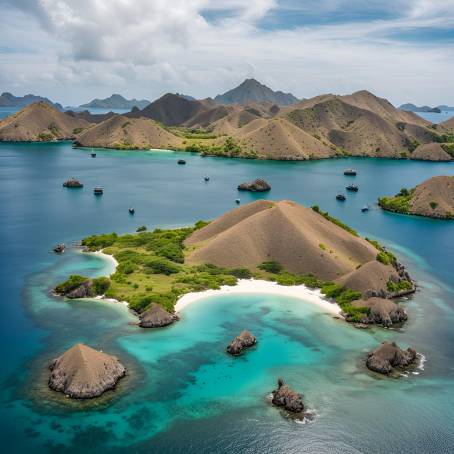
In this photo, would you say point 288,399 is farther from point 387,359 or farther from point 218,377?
point 387,359

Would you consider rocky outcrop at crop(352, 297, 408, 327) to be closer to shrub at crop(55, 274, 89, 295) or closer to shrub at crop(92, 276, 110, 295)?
shrub at crop(92, 276, 110, 295)

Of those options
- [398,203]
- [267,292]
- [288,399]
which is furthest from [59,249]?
[398,203]

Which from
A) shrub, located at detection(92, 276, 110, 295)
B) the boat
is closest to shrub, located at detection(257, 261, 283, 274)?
shrub, located at detection(92, 276, 110, 295)

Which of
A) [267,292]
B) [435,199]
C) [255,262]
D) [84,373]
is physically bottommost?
[84,373]

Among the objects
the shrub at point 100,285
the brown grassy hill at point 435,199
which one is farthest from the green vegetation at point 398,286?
the brown grassy hill at point 435,199

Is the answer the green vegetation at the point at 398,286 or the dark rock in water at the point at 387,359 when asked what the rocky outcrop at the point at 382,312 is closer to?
the green vegetation at the point at 398,286
